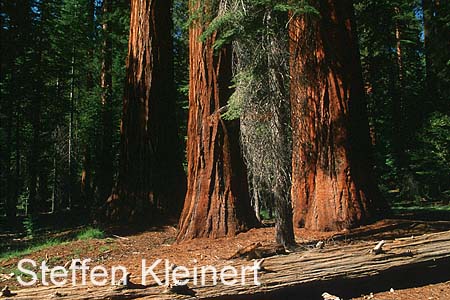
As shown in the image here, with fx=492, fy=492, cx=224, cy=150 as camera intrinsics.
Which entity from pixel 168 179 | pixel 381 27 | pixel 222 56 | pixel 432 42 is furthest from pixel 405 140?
pixel 222 56

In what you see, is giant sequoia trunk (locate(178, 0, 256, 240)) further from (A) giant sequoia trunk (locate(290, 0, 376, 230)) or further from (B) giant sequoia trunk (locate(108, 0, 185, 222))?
(B) giant sequoia trunk (locate(108, 0, 185, 222))

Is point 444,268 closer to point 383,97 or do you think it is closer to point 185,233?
point 185,233

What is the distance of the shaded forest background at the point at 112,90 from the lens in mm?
16797

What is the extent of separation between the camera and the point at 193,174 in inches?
317

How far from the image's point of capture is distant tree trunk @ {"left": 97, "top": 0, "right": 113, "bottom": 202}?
64.5 feet

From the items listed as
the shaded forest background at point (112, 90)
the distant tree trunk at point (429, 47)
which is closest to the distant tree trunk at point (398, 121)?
the shaded forest background at point (112, 90)

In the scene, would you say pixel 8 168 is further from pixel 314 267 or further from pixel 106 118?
pixel 314 267

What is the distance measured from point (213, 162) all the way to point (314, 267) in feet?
10.1

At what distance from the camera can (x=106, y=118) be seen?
69.2 feet

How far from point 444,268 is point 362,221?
75.0 inches

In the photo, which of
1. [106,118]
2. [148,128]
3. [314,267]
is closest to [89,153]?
[106,118]

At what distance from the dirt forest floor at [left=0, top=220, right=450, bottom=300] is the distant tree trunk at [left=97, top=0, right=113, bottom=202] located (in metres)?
10.9

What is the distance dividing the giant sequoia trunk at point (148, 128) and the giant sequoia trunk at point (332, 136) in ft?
12.1

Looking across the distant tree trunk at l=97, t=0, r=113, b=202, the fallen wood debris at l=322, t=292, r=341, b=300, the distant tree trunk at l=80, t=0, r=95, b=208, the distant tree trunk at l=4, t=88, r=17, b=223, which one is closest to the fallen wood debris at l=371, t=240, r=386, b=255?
the fallen wood debris at l=322, t=292, r=341, b=300
